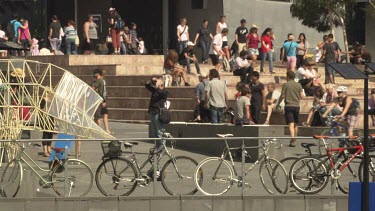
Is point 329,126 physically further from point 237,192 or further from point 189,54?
point 189,54

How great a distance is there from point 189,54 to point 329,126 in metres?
9.94

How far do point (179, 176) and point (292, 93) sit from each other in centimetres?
804

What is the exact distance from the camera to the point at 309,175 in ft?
72.8

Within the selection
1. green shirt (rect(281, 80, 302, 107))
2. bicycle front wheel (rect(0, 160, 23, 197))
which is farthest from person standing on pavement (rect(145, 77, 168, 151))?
bicycle front wheel (rect(0, 160, 23, 197))

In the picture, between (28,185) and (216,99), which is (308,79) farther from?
(28,185)

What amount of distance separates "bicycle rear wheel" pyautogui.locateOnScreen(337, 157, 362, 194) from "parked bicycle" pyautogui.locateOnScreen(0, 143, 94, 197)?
4018 mm

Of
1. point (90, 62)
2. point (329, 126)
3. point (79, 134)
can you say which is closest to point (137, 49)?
point (90, 62)

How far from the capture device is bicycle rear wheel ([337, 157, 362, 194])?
866 inches

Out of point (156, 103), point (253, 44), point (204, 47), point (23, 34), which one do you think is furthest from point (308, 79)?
point (23, 34)

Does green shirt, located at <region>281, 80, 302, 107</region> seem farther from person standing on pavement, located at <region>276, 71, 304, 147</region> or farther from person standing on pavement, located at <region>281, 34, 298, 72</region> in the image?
person standing on pavement, located at <region>281, 34, 298, 72</region>

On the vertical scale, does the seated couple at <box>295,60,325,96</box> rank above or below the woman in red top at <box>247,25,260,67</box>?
below

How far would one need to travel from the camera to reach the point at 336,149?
22234 millimetres

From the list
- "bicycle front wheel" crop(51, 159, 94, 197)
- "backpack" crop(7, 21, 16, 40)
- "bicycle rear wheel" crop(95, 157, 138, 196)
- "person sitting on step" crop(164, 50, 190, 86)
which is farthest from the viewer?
"backpack" crop(7, 21, 16, 40)

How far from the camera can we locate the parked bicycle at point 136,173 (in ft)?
71.7
